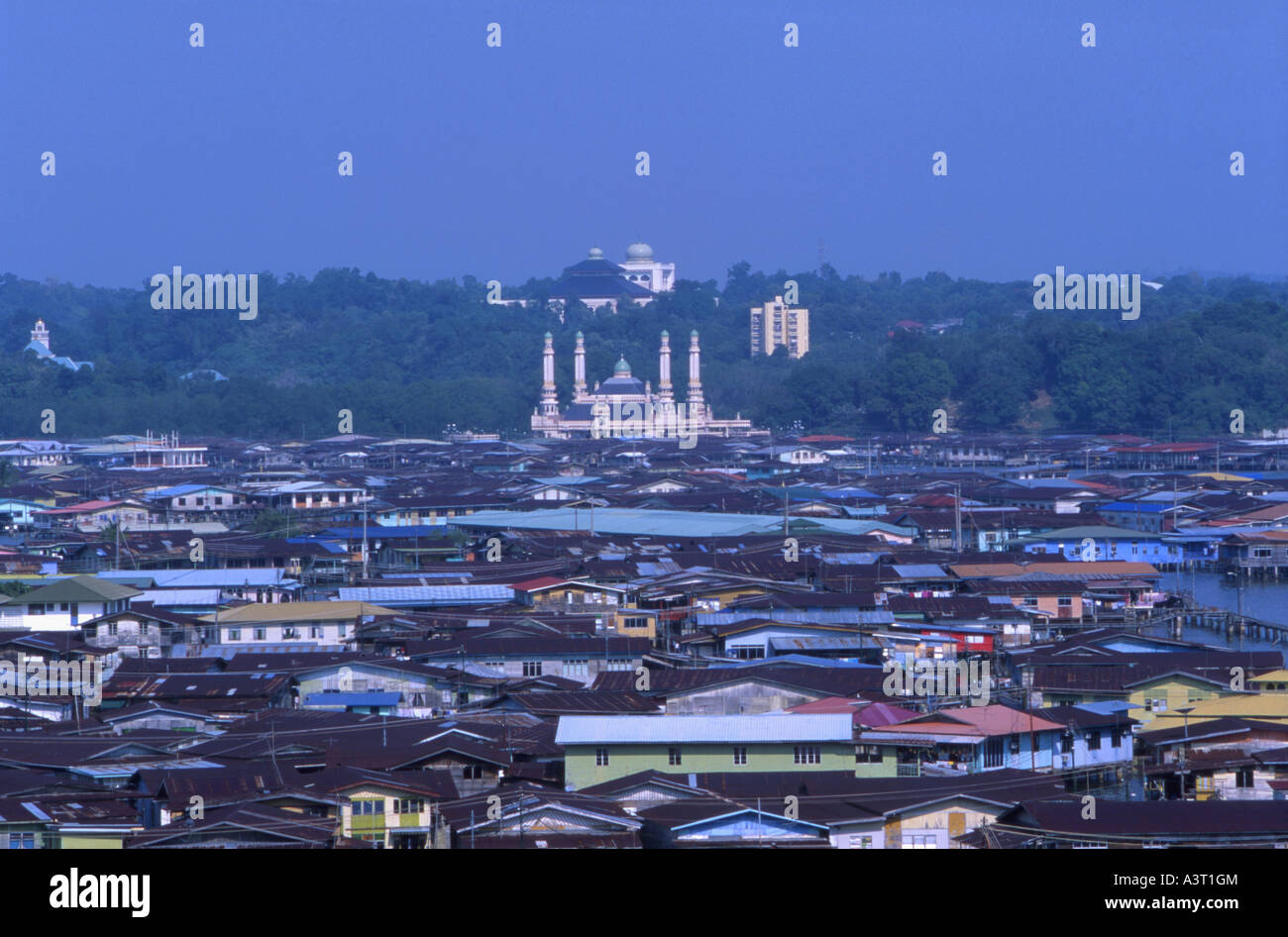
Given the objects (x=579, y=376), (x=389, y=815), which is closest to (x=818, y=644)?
(x=389, y=815)

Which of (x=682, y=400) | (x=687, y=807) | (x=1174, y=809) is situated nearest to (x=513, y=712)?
(x=687, y=807)

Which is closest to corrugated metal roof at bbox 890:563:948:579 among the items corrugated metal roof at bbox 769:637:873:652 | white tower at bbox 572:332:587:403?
corrugated metal roof at bbox 769:637:873:652

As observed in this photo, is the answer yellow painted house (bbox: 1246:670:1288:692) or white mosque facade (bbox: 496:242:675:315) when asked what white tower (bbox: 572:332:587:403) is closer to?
white mosque facade (bbox: 496:242:675:315)

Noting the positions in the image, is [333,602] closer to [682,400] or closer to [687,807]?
[687,807]

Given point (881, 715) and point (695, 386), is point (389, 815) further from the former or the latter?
point (695, 386)

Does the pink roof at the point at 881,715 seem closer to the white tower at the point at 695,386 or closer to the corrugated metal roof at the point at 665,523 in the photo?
the corrugated metal roof at the point at 665,523

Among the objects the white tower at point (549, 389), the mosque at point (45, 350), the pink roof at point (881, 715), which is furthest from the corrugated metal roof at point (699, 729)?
the mosque at point (45, 350)
